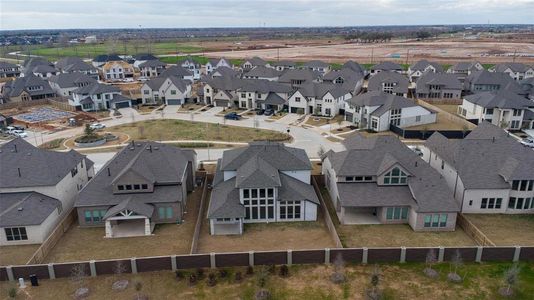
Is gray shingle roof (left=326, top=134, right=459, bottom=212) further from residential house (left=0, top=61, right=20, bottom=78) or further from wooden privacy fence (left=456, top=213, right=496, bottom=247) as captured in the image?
residential house (left=0, top=61, right=20, bottom=78)

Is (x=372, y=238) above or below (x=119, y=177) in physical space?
below

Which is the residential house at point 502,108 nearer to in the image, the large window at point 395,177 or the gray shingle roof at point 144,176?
the large window at point 395,177

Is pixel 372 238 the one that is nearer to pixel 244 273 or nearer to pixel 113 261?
pixel 244 273

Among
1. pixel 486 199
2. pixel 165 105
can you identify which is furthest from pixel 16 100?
pixel 486 199

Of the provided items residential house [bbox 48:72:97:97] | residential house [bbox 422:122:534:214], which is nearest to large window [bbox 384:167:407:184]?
residential house [bbox 422:122:534:214]

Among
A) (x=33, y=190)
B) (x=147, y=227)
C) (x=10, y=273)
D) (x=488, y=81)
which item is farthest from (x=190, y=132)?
(x=488, y=81)
